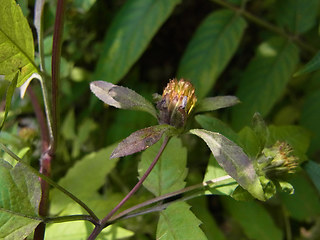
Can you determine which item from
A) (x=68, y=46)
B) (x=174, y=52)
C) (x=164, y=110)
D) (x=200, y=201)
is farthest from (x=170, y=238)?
(x=174, y=52)

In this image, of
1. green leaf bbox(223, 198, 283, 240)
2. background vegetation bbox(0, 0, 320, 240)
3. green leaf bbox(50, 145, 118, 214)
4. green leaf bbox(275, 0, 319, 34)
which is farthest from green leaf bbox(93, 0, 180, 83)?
green leaf bbox(223, 198, 283, 240)

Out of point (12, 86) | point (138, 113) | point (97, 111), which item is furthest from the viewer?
point (97, 111)

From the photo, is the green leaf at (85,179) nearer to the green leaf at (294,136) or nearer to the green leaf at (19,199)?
the green leaf at (19,199)

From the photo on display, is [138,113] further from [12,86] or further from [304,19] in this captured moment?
[12,86]

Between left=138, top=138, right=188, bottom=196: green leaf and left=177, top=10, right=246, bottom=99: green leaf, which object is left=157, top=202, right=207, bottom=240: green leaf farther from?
left=177, top=10, right=246, bottom=99: green leaf

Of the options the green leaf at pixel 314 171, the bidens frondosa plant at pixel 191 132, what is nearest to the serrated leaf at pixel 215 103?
the bidens frondosa plant at pixel 191 132
